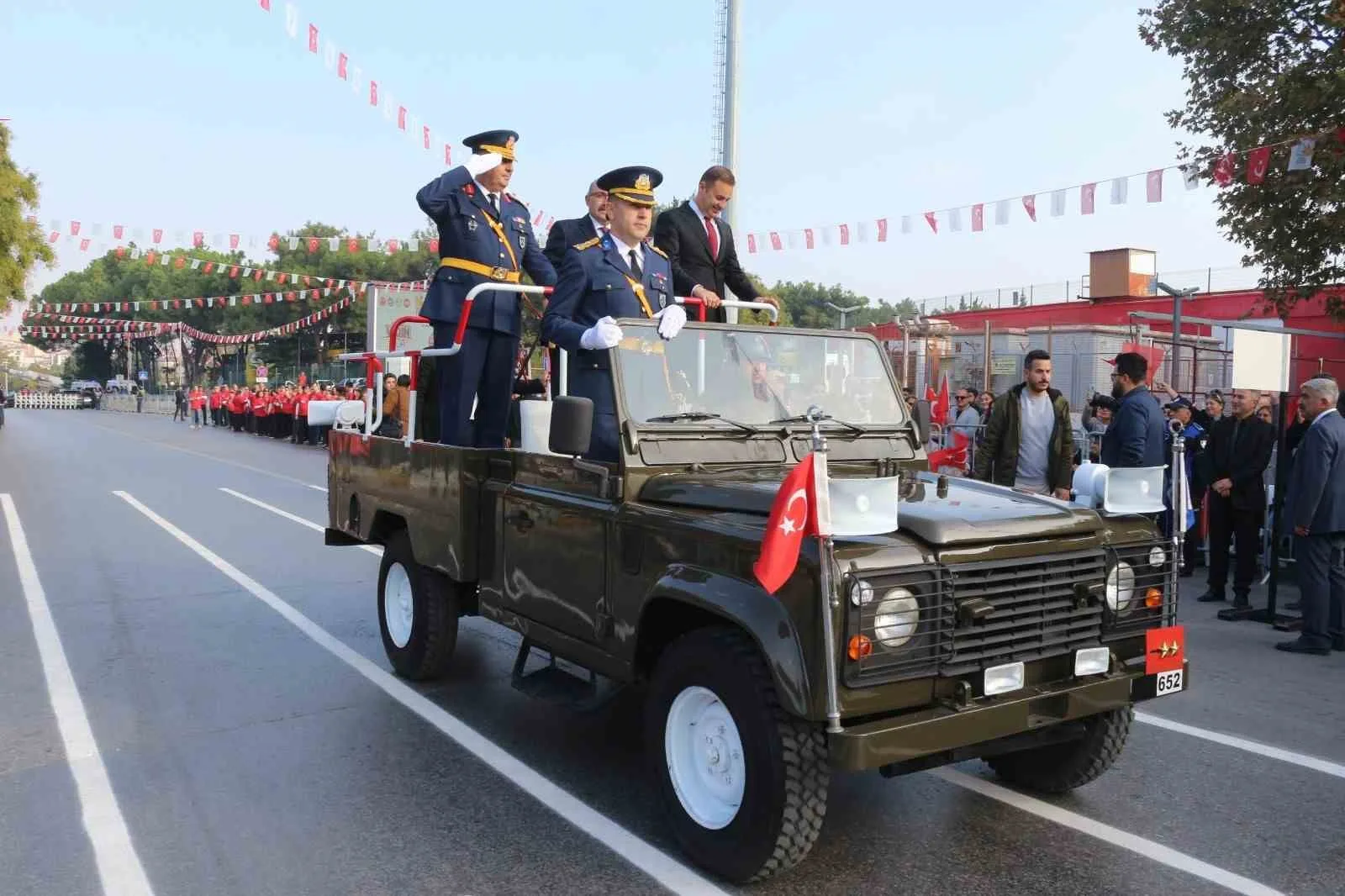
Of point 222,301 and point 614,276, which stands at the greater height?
point 222,301

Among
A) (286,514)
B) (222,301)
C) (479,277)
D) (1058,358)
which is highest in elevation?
(222,301)

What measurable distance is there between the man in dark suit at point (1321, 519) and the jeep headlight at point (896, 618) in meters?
5.27

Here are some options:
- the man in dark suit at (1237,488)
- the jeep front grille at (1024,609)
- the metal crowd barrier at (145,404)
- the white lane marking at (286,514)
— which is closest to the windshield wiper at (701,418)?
the jeep front grille at (1024,609)

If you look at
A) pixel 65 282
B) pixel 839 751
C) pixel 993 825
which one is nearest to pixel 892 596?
pixel 839 751

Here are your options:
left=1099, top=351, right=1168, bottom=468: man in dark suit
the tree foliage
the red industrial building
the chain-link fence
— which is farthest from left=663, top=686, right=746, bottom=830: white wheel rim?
the tree foliage

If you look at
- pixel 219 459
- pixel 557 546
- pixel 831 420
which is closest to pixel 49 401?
pixel 219 459

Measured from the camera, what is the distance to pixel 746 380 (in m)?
4.56

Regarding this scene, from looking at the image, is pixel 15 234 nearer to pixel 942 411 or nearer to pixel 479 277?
pixel 942 411

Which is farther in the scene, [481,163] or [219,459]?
[219,459]

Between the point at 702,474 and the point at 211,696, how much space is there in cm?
320

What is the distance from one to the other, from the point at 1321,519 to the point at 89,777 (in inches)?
Result: 293

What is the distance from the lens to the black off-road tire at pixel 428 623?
566 centimetres

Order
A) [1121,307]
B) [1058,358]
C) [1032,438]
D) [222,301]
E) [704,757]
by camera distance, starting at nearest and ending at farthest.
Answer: [704,757]
[1032,438]
[1058,358]
[1121,307]
[222,301]

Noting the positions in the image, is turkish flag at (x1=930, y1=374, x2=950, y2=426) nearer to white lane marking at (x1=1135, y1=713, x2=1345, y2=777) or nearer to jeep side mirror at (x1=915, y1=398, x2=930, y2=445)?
white lane marking at (x1=1135, y1=713, x2=1345, y2=777)
